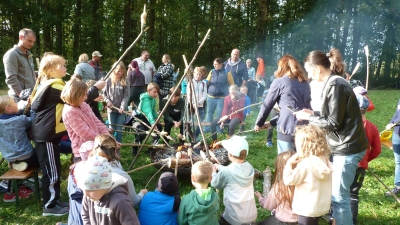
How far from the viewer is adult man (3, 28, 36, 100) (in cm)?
446

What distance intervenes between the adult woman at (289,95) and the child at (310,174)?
966mm

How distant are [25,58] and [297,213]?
13.9 ft

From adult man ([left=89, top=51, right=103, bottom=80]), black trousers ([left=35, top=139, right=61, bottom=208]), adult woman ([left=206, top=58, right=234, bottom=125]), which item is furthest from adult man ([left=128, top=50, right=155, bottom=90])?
black trousers ([left=35, top=139, right=61, bottom=208])

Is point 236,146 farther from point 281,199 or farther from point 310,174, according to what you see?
point 310,174

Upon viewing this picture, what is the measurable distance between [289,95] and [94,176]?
2.30m

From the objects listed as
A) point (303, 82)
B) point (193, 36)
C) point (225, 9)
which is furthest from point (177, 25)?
point (303, 82)

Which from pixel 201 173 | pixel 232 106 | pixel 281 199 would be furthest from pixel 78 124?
pixel 232 106

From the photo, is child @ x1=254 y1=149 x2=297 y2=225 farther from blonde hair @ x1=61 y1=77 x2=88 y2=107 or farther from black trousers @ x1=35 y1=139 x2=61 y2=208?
black trousers @ x1=35 y1=139 x2=61 y2=208

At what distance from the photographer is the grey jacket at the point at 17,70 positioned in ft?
14.7

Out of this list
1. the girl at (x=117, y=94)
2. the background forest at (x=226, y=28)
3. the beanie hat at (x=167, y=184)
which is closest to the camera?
the beanie hat at (x=167, y=184)

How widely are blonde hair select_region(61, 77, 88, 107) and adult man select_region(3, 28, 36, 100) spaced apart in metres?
1.81

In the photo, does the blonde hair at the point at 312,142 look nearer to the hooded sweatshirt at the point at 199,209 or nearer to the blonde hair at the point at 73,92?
the hooded sweatshirt at the point at 199,209

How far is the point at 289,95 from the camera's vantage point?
351 centimetres

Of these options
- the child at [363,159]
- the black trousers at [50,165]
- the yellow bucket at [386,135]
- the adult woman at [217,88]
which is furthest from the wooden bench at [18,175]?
the yellow bucket at [386,135]
